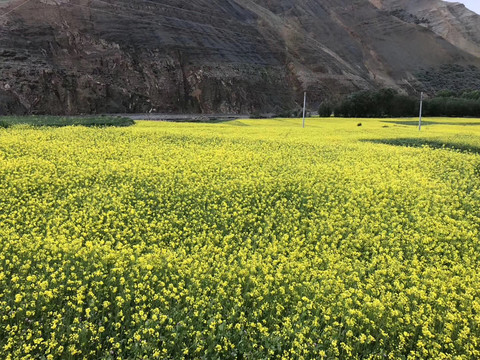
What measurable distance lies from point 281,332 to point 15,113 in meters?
62.0

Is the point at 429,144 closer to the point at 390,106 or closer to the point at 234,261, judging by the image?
the point at 234,261

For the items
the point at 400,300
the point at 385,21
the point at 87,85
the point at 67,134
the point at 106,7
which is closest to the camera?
the point at 400,300

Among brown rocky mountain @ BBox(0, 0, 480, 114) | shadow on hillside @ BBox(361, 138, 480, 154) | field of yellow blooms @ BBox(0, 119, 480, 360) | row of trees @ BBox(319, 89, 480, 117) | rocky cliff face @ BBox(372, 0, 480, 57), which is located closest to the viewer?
field of yellow blooms @ BBox(0, 119, 480, 360)

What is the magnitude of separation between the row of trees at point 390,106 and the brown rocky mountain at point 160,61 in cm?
2711

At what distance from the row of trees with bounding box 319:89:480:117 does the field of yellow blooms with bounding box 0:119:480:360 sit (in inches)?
1664

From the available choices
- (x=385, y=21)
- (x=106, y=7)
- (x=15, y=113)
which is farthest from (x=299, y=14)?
(x=15, y=113)

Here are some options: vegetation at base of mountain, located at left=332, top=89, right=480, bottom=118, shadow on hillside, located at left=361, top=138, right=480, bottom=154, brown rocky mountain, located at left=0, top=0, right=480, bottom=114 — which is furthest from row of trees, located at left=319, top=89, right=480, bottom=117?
shadow on hillside, located at left=361, top=138, right=480, bottom=154

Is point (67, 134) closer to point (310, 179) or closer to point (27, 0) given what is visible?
point (310, 179)

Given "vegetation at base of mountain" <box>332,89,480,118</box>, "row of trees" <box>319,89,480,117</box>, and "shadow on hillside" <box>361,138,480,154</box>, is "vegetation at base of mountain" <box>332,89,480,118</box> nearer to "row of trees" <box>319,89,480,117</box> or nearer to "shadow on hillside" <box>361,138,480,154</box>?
"row of trees" <box>319,89,480,117</box>

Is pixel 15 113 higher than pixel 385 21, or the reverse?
pixel 385 21

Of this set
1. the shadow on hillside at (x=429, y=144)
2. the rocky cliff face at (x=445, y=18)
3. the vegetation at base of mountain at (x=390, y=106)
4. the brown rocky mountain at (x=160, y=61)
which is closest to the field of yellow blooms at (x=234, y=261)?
the shadow on hillside at (x=429, y=144)

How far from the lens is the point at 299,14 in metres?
131

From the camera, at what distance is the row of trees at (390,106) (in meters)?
53.8

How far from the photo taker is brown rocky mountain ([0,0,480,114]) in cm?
6384
